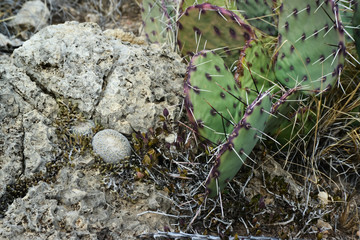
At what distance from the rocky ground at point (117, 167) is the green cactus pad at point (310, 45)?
52cm

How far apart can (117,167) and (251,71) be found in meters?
0.99

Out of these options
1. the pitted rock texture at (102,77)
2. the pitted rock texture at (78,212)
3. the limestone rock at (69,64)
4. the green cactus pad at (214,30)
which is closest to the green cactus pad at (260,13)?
the green cactus pad at (214,30)

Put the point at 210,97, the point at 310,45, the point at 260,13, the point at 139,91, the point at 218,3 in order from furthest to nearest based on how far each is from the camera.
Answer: the point at 218,3 → the point at 260,13 → the point at 139,91 → the point at 310,45 → the point at 210,97

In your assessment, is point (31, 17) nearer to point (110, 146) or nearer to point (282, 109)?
point (110, 146)

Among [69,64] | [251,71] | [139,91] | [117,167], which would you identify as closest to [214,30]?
[251,71]

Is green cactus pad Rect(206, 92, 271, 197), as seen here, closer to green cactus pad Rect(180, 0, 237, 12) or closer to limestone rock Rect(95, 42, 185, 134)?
limestone rock Rect(95, 42, 185, 134)

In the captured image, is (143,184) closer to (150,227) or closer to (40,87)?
(150,227)

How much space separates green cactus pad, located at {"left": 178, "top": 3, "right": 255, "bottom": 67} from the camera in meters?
2.71

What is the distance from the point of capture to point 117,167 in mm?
2459

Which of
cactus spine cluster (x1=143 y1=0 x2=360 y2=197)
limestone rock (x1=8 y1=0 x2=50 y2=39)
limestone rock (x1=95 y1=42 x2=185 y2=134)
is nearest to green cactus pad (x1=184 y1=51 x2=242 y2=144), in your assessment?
cactus spine cluster (x1=143 y1=0 x2=360 y2=197)

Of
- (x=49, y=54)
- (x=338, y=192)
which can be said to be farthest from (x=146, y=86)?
(x=338, y=192)

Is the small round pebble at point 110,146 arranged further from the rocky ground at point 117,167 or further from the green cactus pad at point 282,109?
the green cactus pad at point 282,109

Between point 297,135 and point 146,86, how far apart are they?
3.44ft

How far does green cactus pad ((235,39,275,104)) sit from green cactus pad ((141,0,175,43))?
37.1 inches
